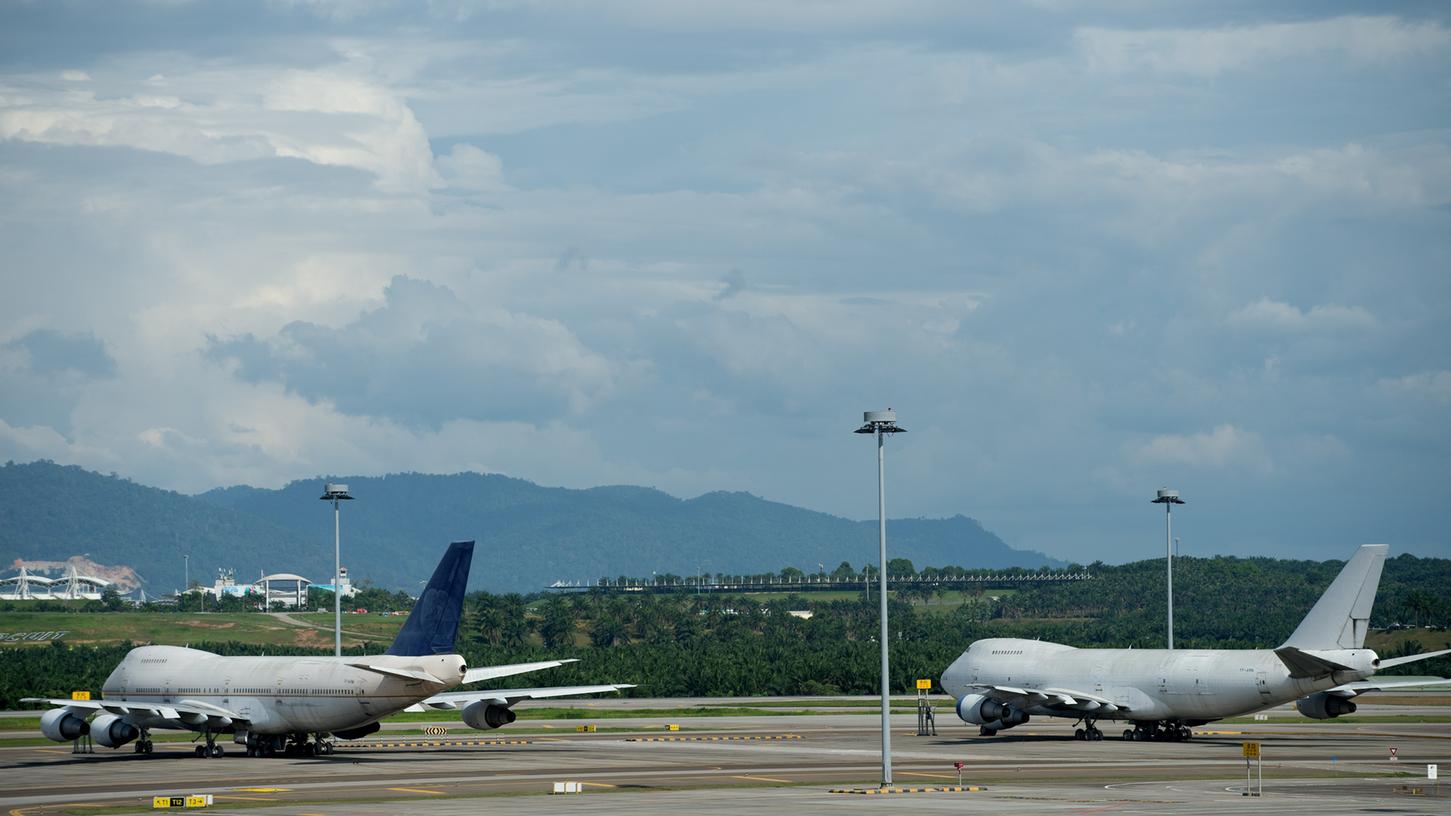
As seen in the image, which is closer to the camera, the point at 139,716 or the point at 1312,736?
the point at 139,716

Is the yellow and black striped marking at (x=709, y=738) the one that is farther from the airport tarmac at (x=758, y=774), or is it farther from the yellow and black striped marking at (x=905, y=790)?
the yellow and black striped marking at (x=905, y=790)

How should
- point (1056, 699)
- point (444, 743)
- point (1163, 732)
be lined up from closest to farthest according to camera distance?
point (444, 743) < point (1163, 732) < point (1056, 699)

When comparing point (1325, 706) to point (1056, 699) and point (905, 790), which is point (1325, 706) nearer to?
point (1056, 699)

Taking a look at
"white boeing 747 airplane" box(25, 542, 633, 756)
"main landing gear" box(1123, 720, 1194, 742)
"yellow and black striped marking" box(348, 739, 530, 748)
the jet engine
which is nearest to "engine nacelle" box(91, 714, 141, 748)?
"white boeing 747 airplane" box(25, 542, 633, 756)

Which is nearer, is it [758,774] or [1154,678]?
[758,774]

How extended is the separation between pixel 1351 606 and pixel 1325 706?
6.89 m

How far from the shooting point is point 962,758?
250 ft

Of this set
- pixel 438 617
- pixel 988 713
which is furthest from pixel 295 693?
pixel 988 713

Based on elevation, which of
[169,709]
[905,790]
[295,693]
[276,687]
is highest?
[276,687]

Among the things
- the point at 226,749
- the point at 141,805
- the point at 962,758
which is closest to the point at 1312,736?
the point at 962,758

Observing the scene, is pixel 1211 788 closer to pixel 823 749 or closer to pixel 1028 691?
pixel 823 749

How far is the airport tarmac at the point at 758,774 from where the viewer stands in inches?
2146

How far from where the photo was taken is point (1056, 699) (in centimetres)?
9131

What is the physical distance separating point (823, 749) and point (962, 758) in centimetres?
782
